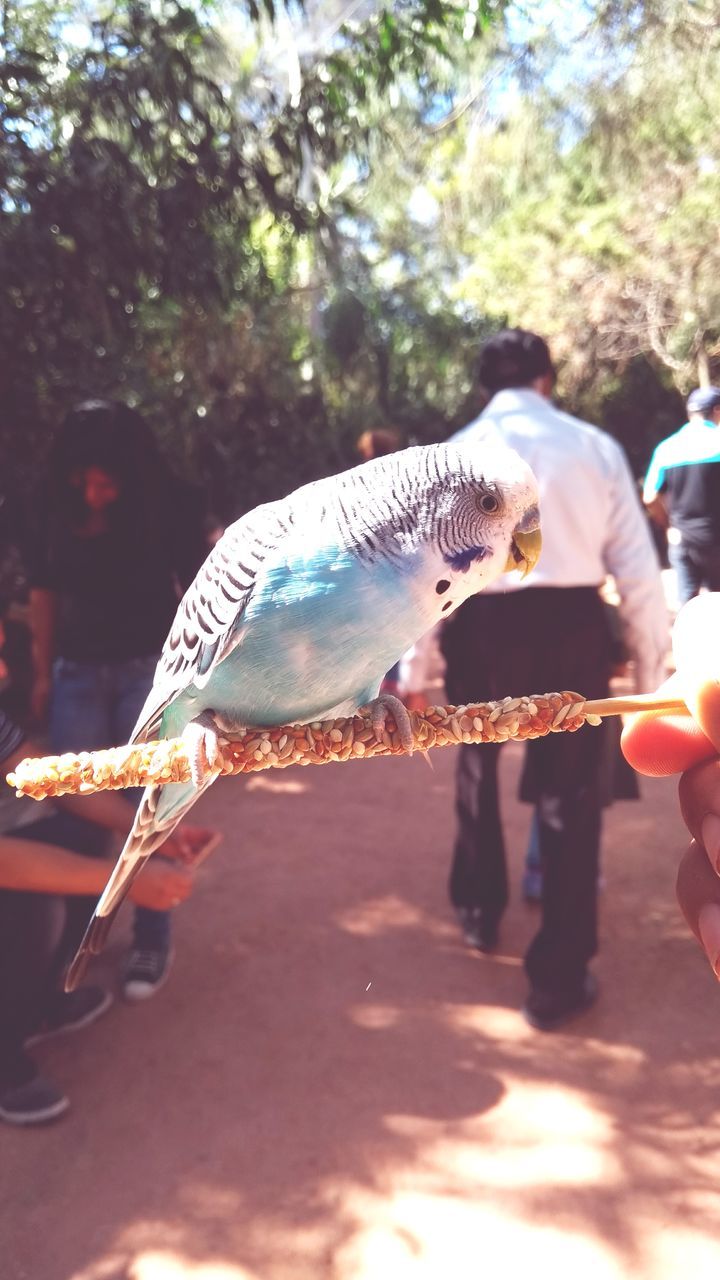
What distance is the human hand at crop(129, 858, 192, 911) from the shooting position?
2.20 m

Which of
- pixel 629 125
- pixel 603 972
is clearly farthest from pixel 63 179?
pixel 629 125

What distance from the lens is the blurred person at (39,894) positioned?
2191mm

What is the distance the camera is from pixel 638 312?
35.9 feet

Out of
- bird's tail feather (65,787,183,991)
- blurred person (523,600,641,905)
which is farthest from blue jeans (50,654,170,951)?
blurred person (523,600,641,905)

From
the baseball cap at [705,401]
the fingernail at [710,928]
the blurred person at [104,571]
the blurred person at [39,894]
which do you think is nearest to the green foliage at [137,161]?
the blurred person at [104,571]

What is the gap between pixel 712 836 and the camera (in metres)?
1.02

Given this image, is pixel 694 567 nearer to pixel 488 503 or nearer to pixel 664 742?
pixel 664 742

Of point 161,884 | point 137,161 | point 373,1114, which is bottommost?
point 373,1114

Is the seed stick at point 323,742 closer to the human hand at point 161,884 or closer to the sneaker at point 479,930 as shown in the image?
the human hand at point 161,884

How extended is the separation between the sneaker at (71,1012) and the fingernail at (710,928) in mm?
2313

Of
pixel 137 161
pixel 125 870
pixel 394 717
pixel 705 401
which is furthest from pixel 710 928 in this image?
pixel 137 161

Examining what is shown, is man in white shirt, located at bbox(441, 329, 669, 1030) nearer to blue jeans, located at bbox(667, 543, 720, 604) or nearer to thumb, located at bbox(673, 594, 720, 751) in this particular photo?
thumb, located at bbox(673, 594, 720, 751)

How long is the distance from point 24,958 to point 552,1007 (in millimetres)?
1709

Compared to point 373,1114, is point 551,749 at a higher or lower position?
higher
